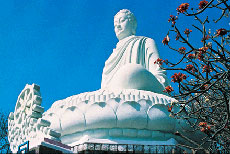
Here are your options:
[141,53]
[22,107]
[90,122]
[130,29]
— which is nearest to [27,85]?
[22,107]

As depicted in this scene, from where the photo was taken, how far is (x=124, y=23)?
604 inches

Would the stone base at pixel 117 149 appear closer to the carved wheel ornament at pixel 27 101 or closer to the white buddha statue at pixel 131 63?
the carved wheel ornament at pixel 27 101

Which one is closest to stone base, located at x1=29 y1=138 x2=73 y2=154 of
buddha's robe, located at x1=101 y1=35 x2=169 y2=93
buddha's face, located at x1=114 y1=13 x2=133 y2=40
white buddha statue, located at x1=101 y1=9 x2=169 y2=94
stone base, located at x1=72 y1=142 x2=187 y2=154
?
stone base, located at x1=72 y1=142 x2=187 y2=154

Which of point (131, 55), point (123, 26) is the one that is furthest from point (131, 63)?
point (123, 26)

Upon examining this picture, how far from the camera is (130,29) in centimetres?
1545

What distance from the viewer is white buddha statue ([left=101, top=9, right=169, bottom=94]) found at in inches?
442

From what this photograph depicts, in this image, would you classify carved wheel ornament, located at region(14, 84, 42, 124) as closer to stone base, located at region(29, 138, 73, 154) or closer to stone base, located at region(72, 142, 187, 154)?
stone base, located at region(29, 138, 73, 154)

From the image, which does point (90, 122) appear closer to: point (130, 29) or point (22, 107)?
point (22, 107)

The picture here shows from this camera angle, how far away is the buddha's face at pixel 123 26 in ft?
50.3

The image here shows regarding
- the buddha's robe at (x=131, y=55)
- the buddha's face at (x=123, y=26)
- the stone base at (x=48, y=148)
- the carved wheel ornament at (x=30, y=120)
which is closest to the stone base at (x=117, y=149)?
the carved wheel ornament at (x=30, y=120)

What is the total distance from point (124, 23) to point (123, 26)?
0.42 feet

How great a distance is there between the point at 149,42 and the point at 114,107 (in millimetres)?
5357

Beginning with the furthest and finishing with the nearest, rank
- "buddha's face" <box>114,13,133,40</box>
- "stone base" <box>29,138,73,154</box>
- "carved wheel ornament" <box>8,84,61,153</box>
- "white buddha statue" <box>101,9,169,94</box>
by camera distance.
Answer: "buddha's face" <box>114,13,133,40</box> < "white buddha statue" <box>101,9,169,94</box> < "carved wheel ornament" <box>8,84,61,153</box> < "stone base" <box>29,138,73,154</box>

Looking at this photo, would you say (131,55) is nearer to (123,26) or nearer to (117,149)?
(123,26)
